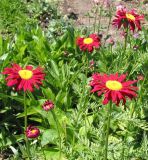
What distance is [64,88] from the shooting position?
3.01 meters

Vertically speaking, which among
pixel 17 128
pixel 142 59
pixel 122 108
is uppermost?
pixel 142 59

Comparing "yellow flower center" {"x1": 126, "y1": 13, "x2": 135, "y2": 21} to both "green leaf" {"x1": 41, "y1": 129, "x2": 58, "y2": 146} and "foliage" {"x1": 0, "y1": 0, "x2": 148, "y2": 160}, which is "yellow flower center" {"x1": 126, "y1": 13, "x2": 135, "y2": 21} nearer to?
"foliage" {"x1": 0, "y1": 0, "x2": 148, "y2": 160}

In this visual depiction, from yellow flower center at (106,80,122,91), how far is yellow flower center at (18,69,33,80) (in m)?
0.37

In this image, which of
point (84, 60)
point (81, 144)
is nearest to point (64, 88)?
point (84, 60)

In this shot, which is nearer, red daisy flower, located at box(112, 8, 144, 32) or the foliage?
the foliage

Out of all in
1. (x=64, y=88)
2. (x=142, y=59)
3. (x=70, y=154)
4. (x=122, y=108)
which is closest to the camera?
(x=70, y=154)

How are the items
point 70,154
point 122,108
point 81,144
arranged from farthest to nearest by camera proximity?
point 122,108 → point 81,144 → point 70,154

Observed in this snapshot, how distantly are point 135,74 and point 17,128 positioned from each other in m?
0.99

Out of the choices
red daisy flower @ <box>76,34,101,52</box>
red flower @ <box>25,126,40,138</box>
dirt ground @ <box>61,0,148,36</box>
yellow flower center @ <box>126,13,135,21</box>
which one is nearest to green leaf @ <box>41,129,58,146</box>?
red daisy flower @ <box>76,34,101,52</box>

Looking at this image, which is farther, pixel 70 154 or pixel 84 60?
pixel 84 60

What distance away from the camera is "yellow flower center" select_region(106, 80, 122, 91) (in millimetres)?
1746

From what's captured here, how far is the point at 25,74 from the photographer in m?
1.93

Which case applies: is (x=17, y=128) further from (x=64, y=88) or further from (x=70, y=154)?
(x=70, y=154)

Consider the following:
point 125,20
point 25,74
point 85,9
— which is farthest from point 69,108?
point 85,9
